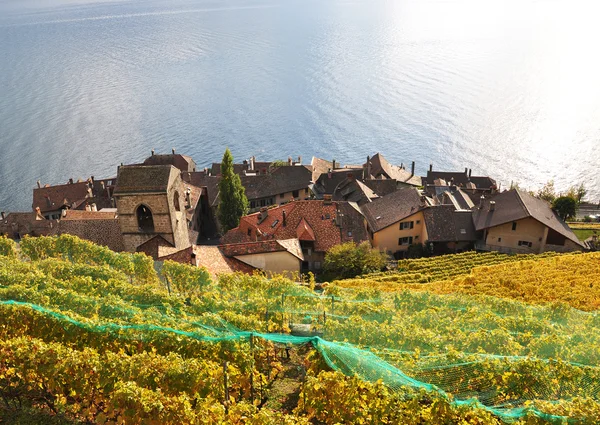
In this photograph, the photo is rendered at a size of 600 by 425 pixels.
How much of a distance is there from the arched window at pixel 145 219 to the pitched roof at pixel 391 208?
26127mm

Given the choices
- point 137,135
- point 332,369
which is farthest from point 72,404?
point 137,135

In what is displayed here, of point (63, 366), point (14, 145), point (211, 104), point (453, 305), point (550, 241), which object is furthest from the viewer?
point (211, 104)

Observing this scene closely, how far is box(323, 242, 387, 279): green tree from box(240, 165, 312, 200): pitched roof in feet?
94.0

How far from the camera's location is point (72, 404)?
1739 cm

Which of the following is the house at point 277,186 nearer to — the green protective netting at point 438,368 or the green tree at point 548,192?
the green tree at point 548,192

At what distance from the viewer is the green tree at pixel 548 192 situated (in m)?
82.7

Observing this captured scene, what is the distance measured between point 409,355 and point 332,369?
3235 mm

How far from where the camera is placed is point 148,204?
42938 millimetres

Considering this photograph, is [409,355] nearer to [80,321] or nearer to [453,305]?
[453,305]

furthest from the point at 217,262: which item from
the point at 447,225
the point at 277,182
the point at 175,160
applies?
the point at 175,160

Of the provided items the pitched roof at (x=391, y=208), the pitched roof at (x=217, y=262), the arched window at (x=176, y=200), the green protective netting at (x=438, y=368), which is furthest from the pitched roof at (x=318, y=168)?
the green protective netting at (x=438, y=368)

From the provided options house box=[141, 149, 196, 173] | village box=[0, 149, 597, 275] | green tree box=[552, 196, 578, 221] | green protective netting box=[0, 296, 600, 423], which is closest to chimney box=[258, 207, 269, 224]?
village box=[0, 149, 597, 275]

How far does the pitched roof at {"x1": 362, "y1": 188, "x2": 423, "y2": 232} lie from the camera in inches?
2301

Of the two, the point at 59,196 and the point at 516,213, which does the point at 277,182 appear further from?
the point at 516,213
